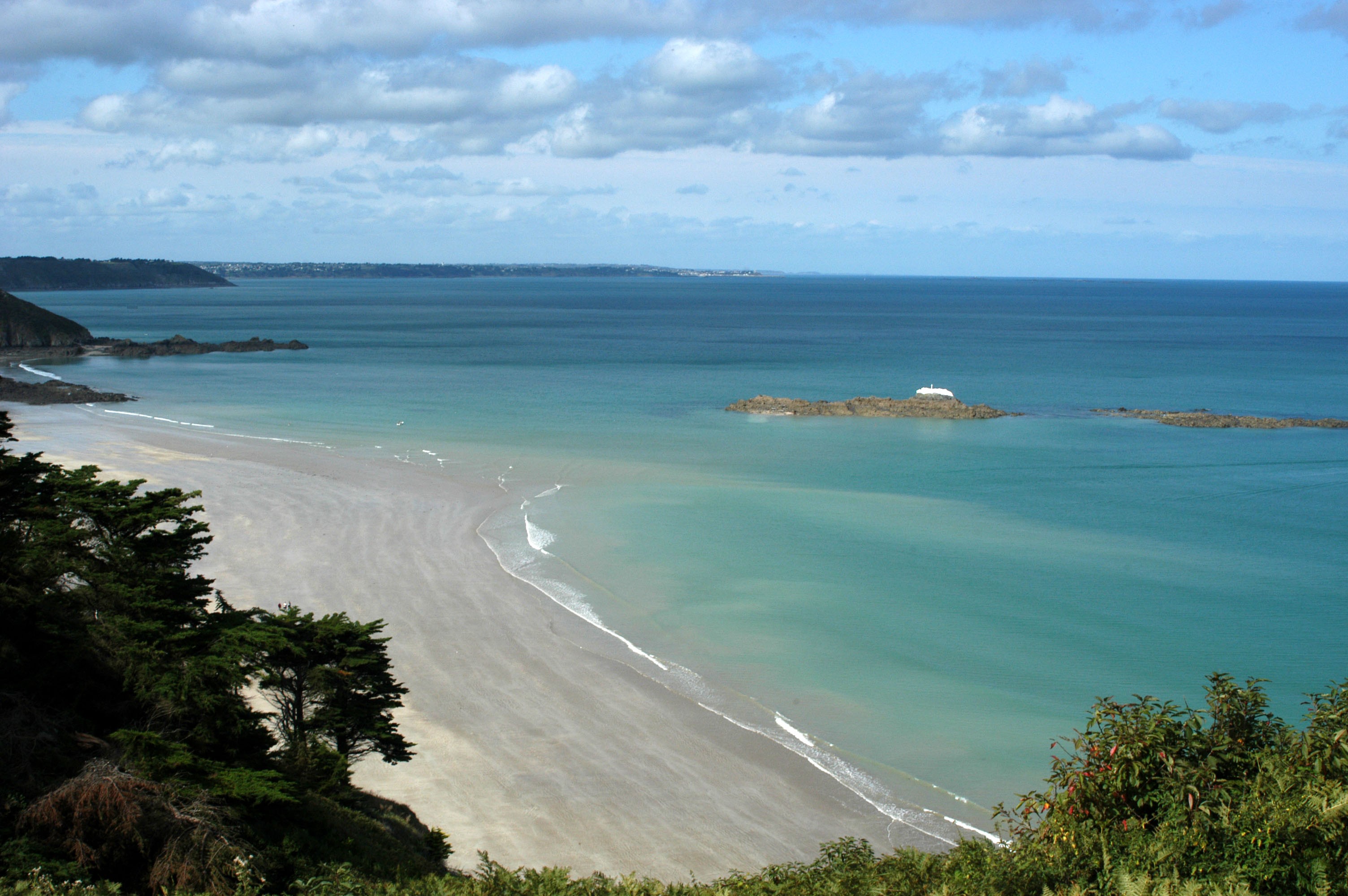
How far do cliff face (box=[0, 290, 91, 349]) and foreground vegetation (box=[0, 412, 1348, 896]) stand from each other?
72.1 metres

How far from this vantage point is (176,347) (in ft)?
258

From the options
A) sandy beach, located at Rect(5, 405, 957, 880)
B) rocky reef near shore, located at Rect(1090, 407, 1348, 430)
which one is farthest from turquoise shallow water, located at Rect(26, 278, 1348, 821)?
sandy beach, located at Rect(5, 405, 957, 880)

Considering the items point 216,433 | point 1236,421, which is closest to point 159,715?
point 216,433

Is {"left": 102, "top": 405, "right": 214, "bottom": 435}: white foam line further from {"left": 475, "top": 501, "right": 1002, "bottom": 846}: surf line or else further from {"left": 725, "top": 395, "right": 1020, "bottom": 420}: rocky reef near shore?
{"left": 475, "top": 501, "right": 1002, "bottom": 846}: surf line

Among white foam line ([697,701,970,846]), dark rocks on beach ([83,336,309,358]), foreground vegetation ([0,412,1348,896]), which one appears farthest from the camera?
dark rocks on beach ([83,336,309,358])

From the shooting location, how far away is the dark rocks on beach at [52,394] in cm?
5138

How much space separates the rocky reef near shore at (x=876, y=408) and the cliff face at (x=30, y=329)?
56.3 meters

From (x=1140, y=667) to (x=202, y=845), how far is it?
1661 cm

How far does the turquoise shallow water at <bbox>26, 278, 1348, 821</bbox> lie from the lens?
61.6ft

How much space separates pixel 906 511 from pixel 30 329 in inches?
2876

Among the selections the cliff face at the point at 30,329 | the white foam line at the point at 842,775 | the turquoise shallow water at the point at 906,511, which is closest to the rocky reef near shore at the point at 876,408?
the turquoise shallow water at the point at 906,511

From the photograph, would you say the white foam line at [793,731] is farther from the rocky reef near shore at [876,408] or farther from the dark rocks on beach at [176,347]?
the dark rocks on beach at [176,347]

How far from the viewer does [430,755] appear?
1547 cm

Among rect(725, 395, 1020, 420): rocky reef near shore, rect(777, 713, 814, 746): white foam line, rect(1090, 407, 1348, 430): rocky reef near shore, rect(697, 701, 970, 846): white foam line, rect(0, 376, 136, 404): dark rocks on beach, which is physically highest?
rect(1090, 407, 1348, 430): rocky reef near shore
